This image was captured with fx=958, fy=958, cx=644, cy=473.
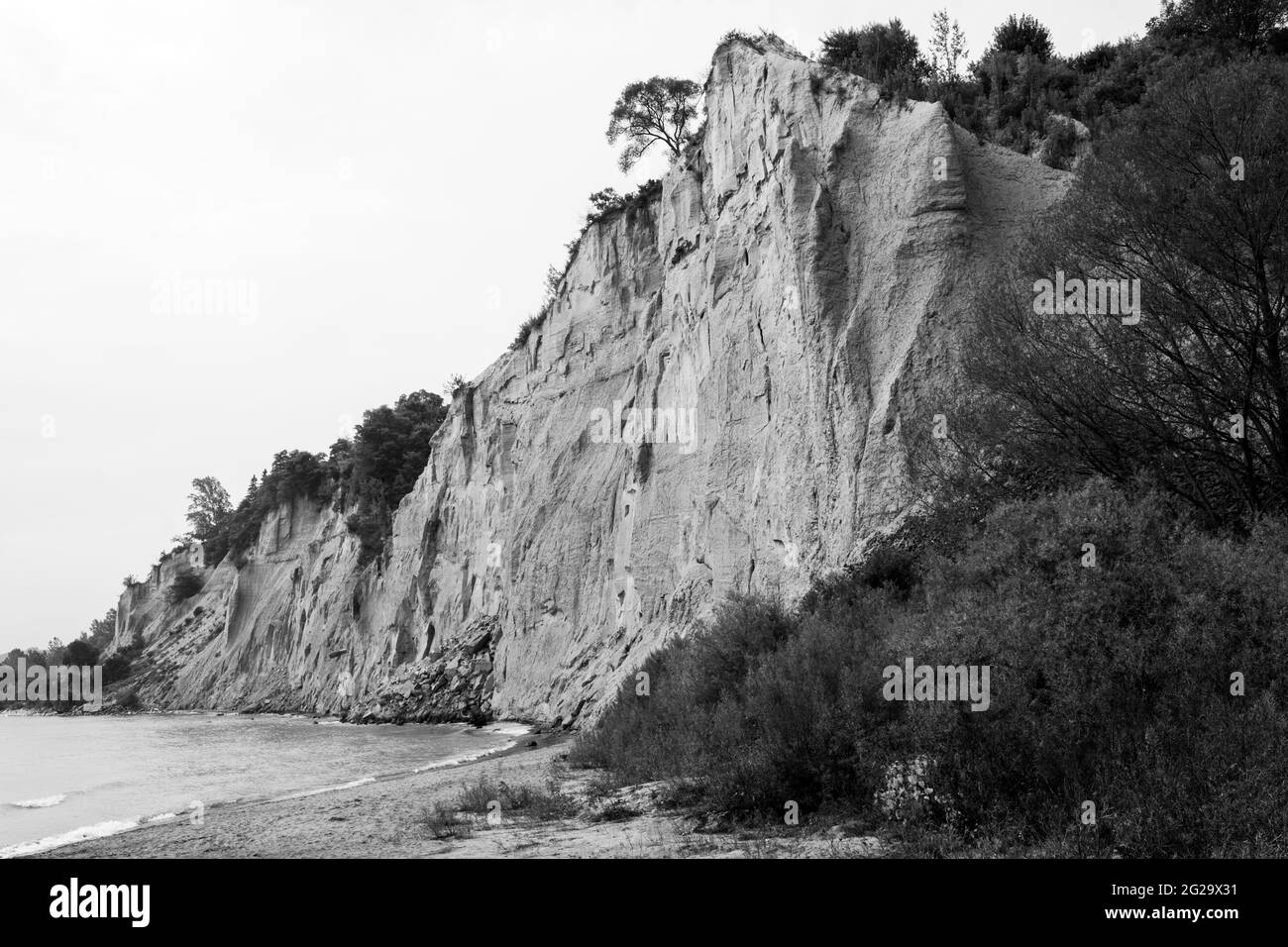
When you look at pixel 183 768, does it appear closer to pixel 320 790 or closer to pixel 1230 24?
pixel 320 790

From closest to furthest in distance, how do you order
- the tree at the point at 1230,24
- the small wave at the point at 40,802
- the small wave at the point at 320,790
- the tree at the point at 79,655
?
1. the small wave at the point at 320,790
2. the small wave at the point at 40,802
3. the tree at the point at 1230,24
4. the tree at the point at 79,655

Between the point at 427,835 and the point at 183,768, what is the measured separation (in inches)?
802

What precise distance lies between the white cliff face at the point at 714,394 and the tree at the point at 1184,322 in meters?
3.99

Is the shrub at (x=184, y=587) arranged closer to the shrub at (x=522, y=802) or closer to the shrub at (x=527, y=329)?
the shrub at (x=527, y=329)

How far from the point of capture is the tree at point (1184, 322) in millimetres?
14453

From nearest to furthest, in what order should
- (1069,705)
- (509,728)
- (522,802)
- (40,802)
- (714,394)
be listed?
1. (1069,705)
2. (522,802)
3. (40,802)
4. (714,394)
5. (509,728)

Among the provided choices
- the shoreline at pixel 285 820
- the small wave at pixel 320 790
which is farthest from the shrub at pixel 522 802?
the small wave at pixel 320 790

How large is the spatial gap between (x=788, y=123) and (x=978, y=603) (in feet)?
67.8

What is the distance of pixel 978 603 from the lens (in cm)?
1116

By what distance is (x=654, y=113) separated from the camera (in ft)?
140

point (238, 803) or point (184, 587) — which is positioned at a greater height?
point (184, 587)

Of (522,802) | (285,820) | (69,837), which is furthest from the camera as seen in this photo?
(69,837)

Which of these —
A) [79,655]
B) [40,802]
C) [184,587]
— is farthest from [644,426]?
[79,655]
